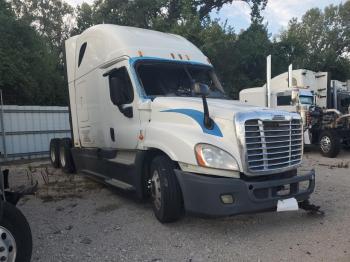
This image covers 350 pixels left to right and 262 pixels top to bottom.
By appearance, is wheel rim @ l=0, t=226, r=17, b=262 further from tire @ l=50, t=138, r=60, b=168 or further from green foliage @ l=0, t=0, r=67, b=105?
green foliage @ l=0, t=0, r=67, b=105

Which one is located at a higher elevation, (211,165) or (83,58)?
(83,58)

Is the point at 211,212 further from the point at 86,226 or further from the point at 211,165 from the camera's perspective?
the point at 86,226

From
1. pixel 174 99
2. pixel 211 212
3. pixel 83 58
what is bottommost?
pixel 211 212

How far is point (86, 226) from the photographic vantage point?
5.59 metres

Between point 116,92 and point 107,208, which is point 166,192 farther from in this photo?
point 116,92

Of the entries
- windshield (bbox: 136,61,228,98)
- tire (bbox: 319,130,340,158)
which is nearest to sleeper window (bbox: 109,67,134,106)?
windshield (bbox: 136,61,228,98)

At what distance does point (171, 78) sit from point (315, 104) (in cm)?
1034

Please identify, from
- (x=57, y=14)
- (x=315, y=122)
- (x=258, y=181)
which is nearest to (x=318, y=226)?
(x=258, y=181)

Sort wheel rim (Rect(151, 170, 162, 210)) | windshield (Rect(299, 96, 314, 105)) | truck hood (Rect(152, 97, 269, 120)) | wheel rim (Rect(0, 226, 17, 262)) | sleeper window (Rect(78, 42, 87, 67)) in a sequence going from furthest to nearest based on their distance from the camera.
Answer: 1. windshield (Rect(299, 96, 314, 105))
2. sleeper window (Rect(78, 42, 87, 67))
3. wheel rim (Rect(151, 170, 162, 210))
4. truck hood (Rect(152, 97, 269, 120))
5. wheel rim (Rect(0, 226, 17, 262))

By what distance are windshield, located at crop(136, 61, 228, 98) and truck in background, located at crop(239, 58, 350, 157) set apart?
4.37 metres

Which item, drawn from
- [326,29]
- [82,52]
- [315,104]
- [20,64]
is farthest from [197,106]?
[326,29]

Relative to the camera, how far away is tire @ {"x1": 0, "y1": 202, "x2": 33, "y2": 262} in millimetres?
3572

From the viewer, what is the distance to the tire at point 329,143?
12828 mm

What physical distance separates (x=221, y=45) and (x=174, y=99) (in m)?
17.3
